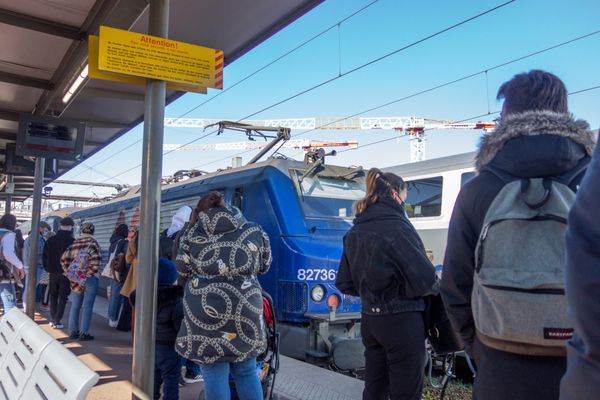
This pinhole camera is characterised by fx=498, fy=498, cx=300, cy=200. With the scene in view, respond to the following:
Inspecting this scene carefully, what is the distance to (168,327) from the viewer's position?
3766 millimetres

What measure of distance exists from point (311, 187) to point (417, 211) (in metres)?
4.19

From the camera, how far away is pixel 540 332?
145 cm

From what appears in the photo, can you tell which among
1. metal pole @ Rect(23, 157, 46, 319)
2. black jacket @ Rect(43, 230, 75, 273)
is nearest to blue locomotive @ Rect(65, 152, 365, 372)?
metal pole @ Rect(23, 157, 46, 319)

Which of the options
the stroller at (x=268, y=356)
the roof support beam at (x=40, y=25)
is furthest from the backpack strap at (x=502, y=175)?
the roof support beam at (x=40, y=25)

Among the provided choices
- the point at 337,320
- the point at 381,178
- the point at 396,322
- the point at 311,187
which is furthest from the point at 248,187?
the point at 396,322

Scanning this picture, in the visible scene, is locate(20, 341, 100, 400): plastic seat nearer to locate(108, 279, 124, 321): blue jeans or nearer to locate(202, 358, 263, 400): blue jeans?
locate(202, 358, 263, 400): blue jeans

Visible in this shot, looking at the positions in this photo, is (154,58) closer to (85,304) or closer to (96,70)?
(96,70)

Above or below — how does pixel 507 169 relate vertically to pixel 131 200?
below

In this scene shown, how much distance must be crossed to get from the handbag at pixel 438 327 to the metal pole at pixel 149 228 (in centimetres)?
179

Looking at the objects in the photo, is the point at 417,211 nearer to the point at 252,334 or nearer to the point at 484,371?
the point at 252,334

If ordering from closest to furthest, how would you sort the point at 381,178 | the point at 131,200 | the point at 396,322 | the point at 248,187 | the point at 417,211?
the point at 396,322, the point at 381,178, the point at 248,187, the point at 417,211, the point at 131,200

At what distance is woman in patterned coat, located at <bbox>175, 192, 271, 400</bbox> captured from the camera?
9.56ft

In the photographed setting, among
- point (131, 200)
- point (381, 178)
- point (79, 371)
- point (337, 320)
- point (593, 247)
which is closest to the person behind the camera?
point (593, 247)

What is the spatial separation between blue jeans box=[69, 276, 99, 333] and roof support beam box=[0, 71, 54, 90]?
2563 mm
